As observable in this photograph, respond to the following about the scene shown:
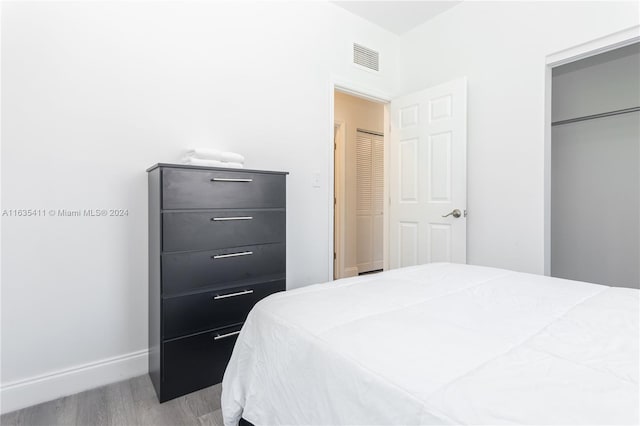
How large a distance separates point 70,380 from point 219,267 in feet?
3.24

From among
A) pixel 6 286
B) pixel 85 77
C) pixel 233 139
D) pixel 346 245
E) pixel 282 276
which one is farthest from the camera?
pixel 346 245

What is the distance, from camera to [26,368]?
174 cm

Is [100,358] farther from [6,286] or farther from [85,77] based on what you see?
[85,77]

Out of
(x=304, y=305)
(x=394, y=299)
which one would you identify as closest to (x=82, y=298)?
(x=304, y=305)

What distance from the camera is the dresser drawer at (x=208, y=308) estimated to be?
1.77 m

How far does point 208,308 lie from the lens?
1.87 m

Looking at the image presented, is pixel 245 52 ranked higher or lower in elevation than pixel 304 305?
higher

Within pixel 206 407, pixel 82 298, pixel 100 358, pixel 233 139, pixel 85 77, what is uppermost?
pixel 85 77

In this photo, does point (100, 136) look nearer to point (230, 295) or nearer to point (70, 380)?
point (230, 295)

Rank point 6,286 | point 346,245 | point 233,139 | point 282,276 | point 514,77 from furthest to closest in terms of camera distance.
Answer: point 346,245
point 514,77
point 233,139
point 282,276
point 6,286

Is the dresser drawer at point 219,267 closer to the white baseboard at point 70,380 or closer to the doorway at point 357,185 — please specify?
the white baseboard at point 70,380

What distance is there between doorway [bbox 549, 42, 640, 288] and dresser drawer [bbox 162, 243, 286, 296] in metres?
2.22

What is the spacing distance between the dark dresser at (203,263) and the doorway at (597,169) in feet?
7.52

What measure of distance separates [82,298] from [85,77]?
4.01 ft
